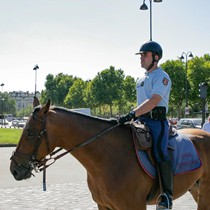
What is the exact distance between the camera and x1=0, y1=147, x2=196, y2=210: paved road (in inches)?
345

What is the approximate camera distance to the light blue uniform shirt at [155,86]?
5109 mm

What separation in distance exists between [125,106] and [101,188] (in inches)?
3196

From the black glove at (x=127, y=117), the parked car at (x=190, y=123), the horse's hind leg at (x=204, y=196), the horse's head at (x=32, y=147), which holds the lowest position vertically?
the horse's hind leg at (x=204, y=196)

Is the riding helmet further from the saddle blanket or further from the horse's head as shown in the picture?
the horse's head

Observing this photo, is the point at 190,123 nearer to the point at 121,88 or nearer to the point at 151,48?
the point at 151,48

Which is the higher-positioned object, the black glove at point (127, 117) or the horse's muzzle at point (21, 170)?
the black glove at point (127, 117)

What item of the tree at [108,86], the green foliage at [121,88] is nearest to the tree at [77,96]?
the green foliage at [121,88]

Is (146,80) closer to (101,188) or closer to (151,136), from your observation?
(151,136)

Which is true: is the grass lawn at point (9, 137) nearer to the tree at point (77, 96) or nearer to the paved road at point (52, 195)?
the paved road at point (52, 195)

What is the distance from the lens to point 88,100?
3634 inches

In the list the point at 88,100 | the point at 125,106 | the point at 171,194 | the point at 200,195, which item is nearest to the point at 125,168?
the point at 171,194

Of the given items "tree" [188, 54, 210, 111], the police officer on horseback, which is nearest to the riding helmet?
the police officer on horseback

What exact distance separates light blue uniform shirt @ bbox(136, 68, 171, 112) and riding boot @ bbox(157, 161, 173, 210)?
2.58 feet

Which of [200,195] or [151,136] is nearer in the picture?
[151,136]
